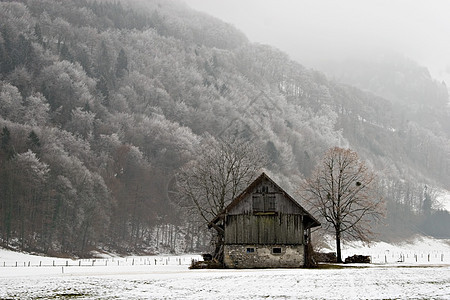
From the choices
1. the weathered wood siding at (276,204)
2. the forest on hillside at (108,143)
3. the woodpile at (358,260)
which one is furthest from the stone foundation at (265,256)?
the forest on hillside at (108,143)

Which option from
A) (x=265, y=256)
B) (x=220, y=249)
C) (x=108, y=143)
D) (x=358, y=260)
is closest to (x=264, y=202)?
(x=265, y=256)

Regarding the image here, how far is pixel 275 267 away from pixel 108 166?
3098 inches

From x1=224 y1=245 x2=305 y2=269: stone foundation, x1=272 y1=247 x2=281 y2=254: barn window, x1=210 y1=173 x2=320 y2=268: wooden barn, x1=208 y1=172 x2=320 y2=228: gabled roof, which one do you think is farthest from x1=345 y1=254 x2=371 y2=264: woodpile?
x1=272 y1=247 x2=281 y2=254: barn window

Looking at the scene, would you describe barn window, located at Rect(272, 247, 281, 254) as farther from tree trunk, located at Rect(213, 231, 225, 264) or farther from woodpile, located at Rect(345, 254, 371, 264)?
woodpile, located at Rect(345, 254, 371, 264)

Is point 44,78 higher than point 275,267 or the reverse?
higher

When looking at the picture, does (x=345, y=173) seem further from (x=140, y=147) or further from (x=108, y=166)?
(x=140, y=147)

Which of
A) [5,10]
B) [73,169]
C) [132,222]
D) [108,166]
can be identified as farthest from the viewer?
[5,10]

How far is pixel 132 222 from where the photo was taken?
10475 cm

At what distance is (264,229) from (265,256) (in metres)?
2.42

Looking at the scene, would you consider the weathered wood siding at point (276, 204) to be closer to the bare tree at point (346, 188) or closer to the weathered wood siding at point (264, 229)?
the weathered wood siding at point (264, 229)

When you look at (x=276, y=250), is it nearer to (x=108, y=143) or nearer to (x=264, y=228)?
(x=264, y=228)

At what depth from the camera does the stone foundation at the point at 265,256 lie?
44.7 meters

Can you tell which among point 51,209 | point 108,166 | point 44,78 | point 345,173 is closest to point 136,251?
point 51,209

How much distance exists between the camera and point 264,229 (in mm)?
45156
